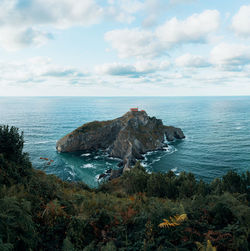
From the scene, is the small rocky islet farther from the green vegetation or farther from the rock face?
the green vegetation

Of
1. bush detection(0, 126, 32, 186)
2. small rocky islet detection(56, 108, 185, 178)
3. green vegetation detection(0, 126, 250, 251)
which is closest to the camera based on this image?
green vegetation detection(0, 126, 250, 251)

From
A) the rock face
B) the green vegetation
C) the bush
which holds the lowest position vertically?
the rock face

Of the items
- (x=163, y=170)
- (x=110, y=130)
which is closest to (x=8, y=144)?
(x=163, y=170)

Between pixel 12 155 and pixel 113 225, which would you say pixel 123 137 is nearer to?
pixel 12 155

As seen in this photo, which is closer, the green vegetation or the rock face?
the green vegetation

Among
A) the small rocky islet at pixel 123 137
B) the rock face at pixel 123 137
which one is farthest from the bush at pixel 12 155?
the rock face at pixel 123 137

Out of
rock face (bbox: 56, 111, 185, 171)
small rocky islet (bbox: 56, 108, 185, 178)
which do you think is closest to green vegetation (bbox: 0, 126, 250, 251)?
small rocky islet (bbox: 56, 108, 185, 178)

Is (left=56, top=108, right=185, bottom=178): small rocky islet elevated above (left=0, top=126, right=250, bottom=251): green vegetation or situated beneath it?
situated beneath

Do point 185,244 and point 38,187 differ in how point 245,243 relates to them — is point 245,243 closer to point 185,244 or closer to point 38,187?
point 185,244
